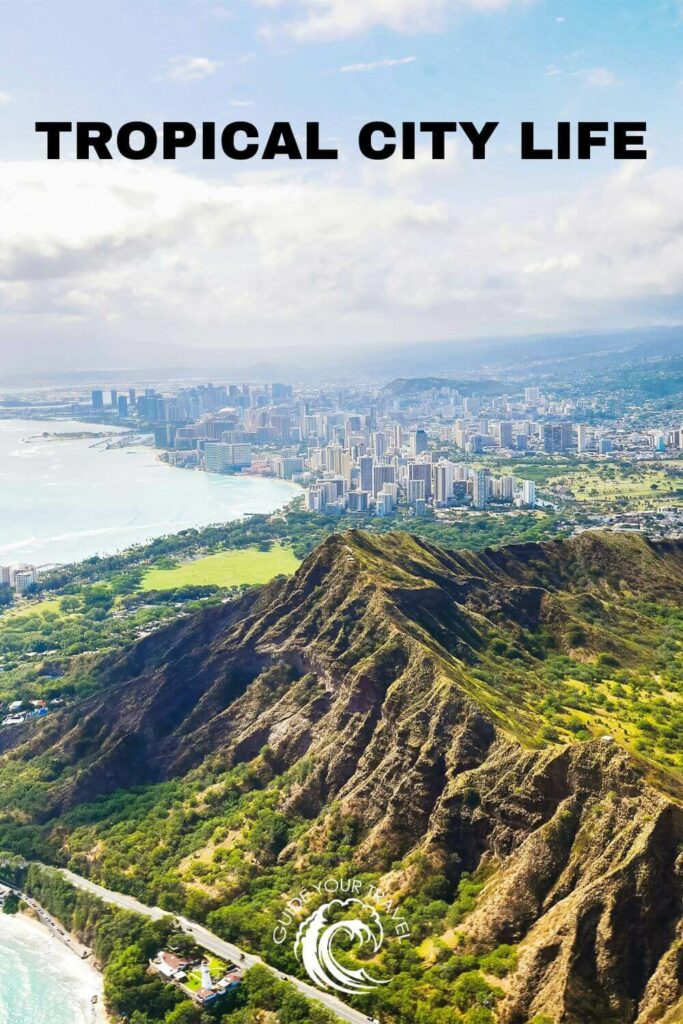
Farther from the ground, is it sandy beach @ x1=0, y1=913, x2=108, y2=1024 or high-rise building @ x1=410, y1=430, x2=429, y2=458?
high-rise building @ x1=410, y1=430, x2=429, y2=458

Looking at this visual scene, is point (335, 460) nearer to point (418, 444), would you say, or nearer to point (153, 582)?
point (418, 444)

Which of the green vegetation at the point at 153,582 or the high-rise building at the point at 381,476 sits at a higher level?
Result: the high-rise building at the point at 381,476

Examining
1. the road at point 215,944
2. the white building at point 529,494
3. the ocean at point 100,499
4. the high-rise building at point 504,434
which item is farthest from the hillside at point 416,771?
the high-rise building at point 504,434

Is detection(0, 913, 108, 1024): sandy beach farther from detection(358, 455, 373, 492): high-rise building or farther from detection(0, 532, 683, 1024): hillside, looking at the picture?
detection(358, 455, 373, 492): high-rise building

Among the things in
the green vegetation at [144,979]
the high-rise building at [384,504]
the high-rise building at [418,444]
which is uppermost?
the high-rise building at [418,444]

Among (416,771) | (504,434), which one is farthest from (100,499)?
(416,771)

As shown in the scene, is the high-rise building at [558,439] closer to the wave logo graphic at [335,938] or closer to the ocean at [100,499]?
the ocean at [100,499]

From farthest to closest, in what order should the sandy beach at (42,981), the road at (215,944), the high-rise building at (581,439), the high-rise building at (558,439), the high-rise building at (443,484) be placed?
the high-rise building at (558,439) → the high-rise building at (581,439) → the high-rise building at (443,484) → the sandy beach at (42,981) → the road at (215,944)

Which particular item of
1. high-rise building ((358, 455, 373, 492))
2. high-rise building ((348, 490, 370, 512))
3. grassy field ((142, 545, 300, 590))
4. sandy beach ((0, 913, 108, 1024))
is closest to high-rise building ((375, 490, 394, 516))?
high-rise building ((348, 490, 370, 512))
